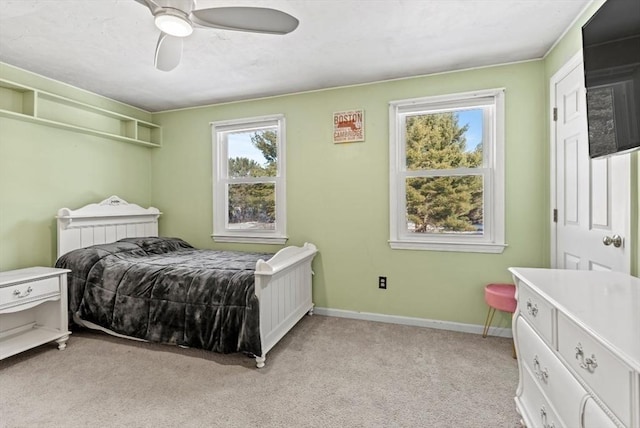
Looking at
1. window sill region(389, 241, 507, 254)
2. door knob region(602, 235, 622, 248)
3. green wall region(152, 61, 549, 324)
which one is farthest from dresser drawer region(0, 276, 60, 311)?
door knob region(602, 235, 622, 248)

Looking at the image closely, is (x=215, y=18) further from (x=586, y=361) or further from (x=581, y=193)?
(x=581, y=193)

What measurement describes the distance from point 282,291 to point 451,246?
1614 mm

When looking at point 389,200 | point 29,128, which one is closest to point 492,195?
point 389,200

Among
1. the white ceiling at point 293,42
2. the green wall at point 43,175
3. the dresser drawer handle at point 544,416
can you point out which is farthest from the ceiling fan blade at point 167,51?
the dresser drawer handle at point 544,416

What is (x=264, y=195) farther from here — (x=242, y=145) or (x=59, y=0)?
(x=59, y=0)

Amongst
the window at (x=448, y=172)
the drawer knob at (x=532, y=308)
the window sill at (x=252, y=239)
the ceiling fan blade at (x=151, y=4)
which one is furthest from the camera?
the window sill at (x=252, y=239)

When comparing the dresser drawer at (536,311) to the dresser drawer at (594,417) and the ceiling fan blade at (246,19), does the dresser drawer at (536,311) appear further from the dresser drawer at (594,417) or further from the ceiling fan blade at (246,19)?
the ceiling fan blade at (246,19)

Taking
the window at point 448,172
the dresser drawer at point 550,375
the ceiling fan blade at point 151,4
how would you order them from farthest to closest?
the window at point 448,172 < the ceiling fan blade at point 151,4 < the dresser drawer at point 550,375

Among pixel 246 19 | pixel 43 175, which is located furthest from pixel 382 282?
pixel 43 175

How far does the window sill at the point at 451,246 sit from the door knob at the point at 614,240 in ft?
3.42

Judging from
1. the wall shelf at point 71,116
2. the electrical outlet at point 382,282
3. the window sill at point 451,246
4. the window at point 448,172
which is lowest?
the electrical outlet at point 382,282

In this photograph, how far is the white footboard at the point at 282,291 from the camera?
89.7 inches

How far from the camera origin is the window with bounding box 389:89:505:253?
283 centimetres

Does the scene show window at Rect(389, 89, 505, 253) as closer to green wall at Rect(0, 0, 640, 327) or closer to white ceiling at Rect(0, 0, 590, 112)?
green wall at Rect(0, 0, 640, 327)
